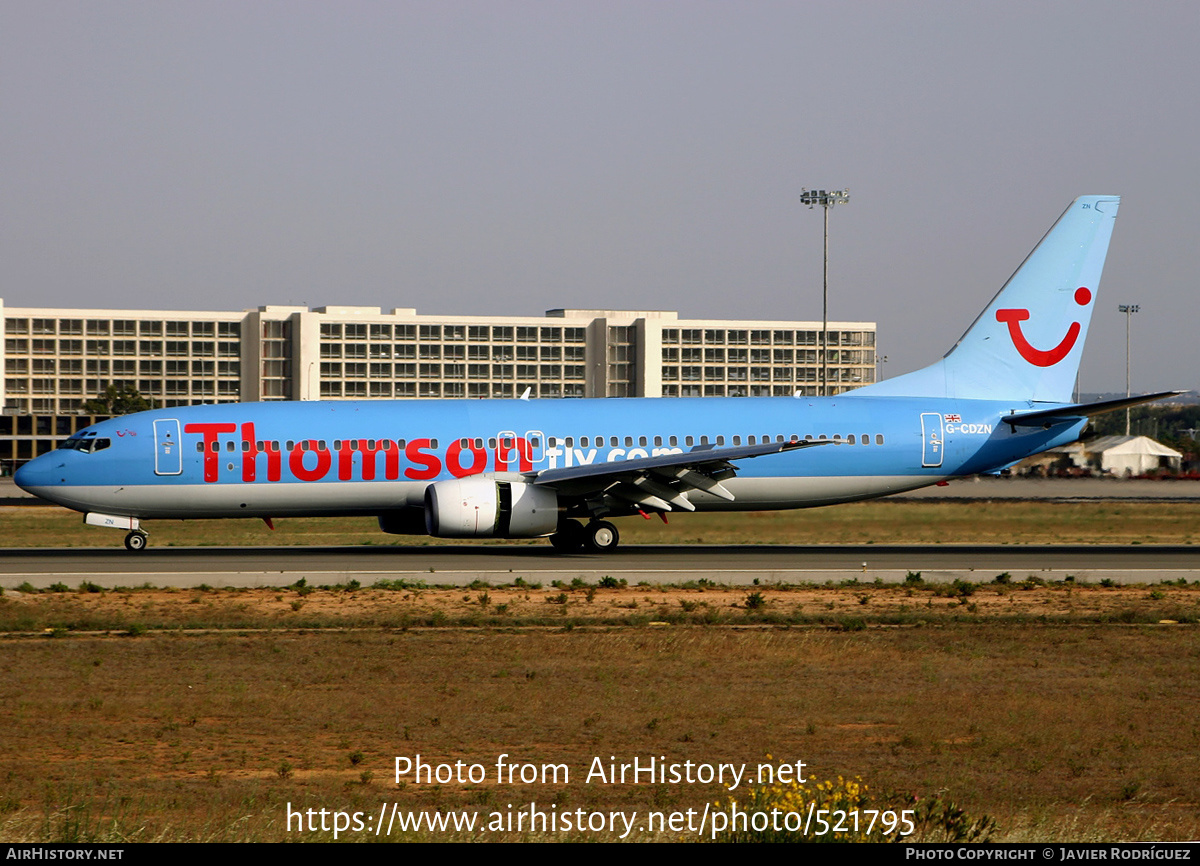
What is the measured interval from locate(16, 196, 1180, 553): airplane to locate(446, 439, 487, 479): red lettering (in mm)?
36

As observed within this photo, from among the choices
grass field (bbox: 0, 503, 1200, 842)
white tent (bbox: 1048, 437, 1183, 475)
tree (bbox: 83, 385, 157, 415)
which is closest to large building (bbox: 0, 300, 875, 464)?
tree (bbox: 83, 385, 157, 415)

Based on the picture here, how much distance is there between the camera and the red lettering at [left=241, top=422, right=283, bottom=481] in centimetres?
3022

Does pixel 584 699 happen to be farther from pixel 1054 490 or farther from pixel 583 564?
pixel 1054 490

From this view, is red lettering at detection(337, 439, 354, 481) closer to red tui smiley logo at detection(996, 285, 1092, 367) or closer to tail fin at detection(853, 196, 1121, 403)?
tail fin at detection(853, 196, 1121, 403)

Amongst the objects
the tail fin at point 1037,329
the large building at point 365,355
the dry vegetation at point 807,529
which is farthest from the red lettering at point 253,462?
the large building at point 365,355

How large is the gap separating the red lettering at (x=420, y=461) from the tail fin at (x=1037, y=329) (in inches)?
498

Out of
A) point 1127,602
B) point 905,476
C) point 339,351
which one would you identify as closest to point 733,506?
point 905,476

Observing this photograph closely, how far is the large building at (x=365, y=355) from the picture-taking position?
14488cm

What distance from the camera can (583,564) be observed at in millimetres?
27656

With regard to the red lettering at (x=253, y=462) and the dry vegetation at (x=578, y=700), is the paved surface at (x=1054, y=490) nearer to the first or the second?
the red lettering at (x=253, y=462)

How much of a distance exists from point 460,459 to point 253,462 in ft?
16.8
